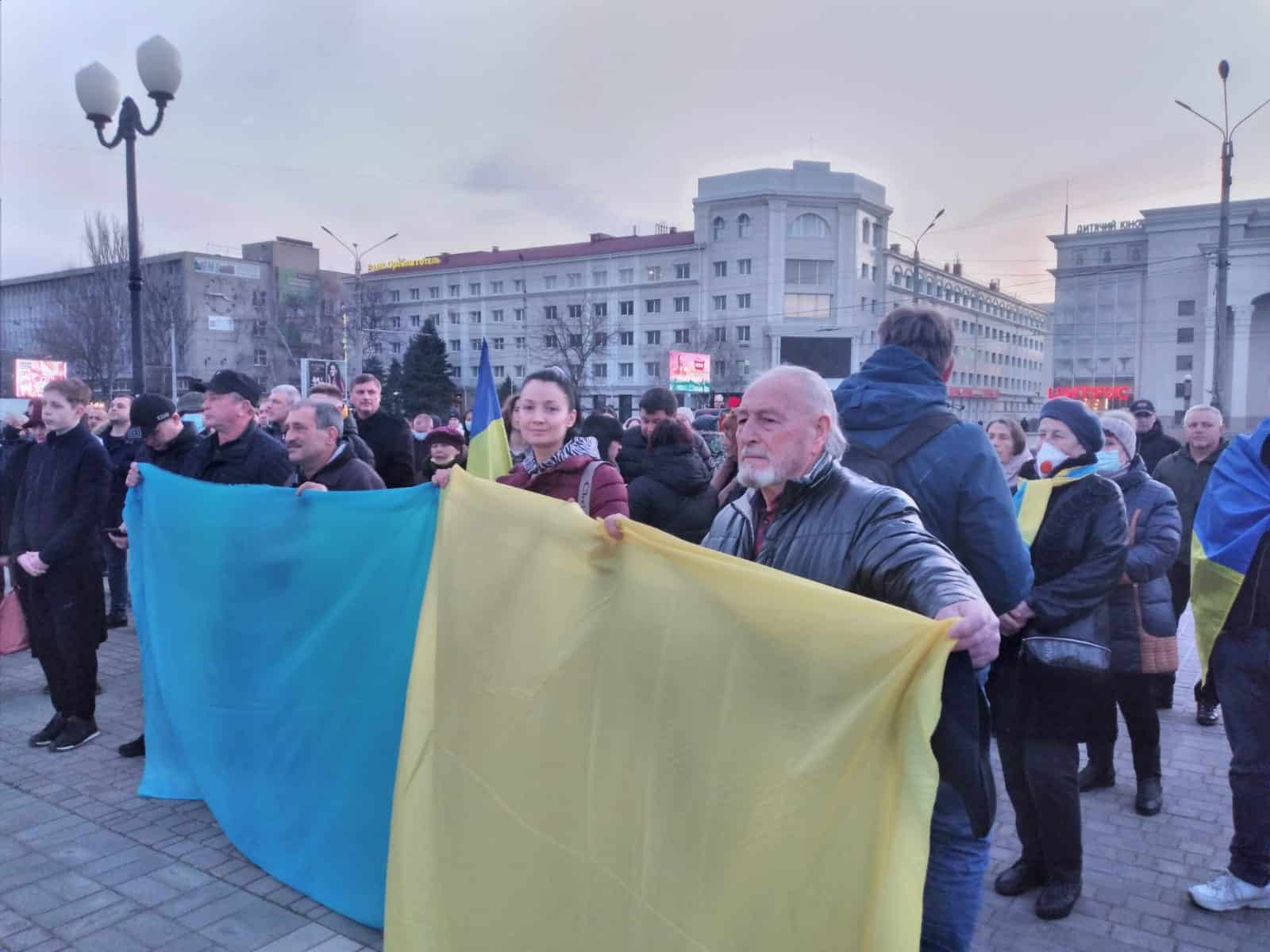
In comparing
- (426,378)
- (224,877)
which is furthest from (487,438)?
(426,378)

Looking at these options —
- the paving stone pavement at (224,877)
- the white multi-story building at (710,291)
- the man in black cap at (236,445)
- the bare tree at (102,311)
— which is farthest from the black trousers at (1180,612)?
the white multi-story building at (710,291)

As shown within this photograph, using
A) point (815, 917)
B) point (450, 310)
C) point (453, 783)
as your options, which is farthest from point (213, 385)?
point (450, 310)

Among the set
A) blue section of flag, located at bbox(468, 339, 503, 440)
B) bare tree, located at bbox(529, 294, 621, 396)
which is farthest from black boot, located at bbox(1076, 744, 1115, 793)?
bare tree, located at bbox(529, 294, 621, 396)

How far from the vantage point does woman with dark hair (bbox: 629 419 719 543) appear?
5.46 meters

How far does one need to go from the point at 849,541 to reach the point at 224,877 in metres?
3.35

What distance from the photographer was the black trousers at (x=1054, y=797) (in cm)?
369

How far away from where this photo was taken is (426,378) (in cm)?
6944

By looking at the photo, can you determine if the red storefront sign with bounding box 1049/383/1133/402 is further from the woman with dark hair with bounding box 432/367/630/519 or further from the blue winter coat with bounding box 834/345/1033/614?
the blue winter coat with bounding box 834/345/1033/614

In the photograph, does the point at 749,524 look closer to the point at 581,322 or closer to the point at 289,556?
the point at 289,556

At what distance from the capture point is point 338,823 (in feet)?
12.3

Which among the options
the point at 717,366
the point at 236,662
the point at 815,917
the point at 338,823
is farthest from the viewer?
the point at 717,366

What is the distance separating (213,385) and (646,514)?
2.63 meters

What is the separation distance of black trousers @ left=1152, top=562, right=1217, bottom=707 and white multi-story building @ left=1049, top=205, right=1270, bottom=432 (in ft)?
182

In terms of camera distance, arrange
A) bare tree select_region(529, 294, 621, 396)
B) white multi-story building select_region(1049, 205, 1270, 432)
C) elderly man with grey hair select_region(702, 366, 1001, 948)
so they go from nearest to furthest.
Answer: elderly man with grey hair select_region(702, 366, 1001, 948) → white multi-story building select_region(1049, 205, 1270, 432) → bare tree select_region(529, 294, 621, 396)
